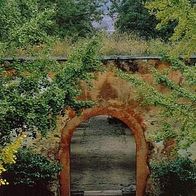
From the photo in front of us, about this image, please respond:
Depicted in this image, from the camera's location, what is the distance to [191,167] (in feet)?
38.8

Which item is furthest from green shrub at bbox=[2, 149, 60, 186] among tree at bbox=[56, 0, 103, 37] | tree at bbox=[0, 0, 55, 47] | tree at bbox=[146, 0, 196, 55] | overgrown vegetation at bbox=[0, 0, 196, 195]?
tree at bbox=[56, 0, 103, 37]

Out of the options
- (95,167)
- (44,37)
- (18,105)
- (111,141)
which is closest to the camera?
(18,105)

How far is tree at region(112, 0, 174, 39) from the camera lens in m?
21.3

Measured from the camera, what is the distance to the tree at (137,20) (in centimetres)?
2133

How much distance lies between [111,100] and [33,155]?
2.30 meters

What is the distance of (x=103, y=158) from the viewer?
1705 centimetres

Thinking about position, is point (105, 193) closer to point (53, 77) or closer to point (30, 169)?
point (30, 169)

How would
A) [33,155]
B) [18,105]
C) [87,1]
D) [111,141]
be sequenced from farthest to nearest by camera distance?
[87,1]
[111,141]
[33,155]
[18,105]

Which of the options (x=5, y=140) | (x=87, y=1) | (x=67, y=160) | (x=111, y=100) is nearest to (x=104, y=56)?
(x=111, y=100)

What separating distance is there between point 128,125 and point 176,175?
5.65ft

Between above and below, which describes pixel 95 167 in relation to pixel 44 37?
below

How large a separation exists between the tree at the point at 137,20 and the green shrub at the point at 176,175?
9861 mm

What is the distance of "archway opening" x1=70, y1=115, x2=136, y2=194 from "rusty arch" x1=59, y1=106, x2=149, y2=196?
131 cm

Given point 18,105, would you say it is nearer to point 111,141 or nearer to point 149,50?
point 149,50
